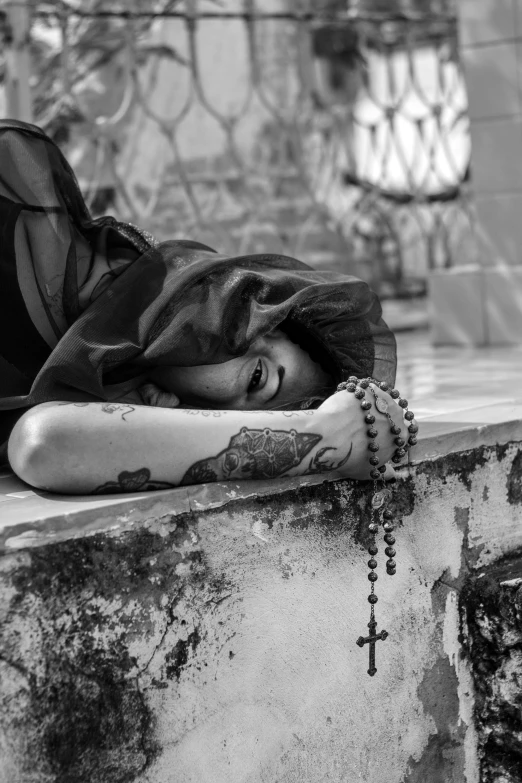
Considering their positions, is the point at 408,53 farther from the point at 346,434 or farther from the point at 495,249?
the point at 346,434

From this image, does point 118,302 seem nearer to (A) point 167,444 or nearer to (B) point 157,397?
(B) point 157,397

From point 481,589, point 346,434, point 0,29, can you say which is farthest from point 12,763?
point 0,29

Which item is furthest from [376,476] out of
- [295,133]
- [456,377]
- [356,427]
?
[295,133]

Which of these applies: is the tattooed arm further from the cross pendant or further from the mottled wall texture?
the cross pendant

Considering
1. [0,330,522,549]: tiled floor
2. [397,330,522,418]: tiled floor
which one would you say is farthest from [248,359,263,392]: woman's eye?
[397,330,522,418]: tiled floor

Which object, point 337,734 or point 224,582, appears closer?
point 224,582

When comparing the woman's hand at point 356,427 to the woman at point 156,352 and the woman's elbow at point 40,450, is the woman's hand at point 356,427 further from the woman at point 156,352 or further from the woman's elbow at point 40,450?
the woman's elbow at point 40,450

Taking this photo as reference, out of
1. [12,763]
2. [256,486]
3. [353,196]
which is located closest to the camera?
[12,763]

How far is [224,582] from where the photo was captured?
1.88 m

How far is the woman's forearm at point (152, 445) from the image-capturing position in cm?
170

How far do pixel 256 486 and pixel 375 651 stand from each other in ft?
1.73

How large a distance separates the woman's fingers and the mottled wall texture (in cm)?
28

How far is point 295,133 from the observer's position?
6059 millimetres

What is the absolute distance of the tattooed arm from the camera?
1.71 meters
